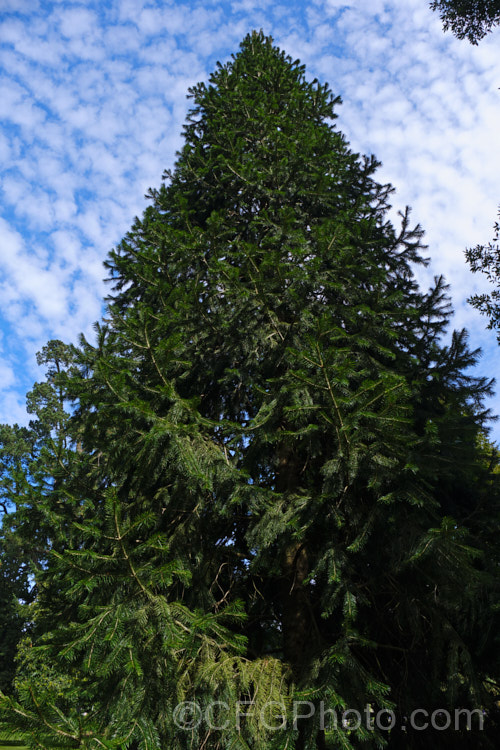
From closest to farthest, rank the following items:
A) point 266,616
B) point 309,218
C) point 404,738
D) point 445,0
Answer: point 404,738
point 266,616
point 309,218
point 445,0

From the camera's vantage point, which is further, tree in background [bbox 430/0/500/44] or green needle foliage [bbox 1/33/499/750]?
tree in background [bbox 430/0/500/44]

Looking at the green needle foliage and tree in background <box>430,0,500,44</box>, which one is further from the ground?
tree in background <box>430,0,500,44</box>

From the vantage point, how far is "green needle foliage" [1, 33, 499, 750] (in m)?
3.34

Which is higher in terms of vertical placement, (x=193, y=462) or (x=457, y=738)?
(x=193, y=462)

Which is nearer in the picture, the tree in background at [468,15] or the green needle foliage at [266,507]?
the green needle foliage at [266,507]

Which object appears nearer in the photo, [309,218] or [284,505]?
[284,505]

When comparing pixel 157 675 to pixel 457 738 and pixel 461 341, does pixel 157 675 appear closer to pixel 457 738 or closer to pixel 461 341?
pixel 457 738

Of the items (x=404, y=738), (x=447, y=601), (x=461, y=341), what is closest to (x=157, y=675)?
(x=447, y=601)

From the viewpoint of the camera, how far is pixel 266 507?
4281 mm

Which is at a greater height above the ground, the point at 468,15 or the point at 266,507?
the point at 468,15

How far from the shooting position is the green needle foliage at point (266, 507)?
334cm

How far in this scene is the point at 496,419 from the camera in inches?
238

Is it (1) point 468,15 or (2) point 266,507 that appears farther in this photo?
(1) point 468,15

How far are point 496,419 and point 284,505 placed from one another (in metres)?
3.42
